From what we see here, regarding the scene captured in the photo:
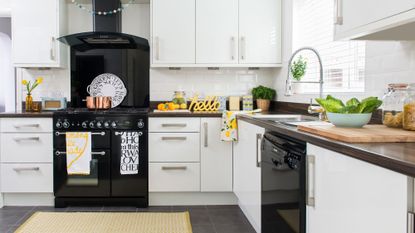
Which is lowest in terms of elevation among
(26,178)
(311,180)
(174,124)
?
(26,178)

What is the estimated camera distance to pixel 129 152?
391 centimetres

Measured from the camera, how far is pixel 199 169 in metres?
4.00

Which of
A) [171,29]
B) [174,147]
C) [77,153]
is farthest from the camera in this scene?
[171,29]

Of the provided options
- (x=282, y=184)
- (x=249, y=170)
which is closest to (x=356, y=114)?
(x=282, y=184)

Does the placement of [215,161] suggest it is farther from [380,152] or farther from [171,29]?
[380,152]

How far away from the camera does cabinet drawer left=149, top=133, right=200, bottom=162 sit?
396cm

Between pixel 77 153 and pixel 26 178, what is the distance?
557 millimetres

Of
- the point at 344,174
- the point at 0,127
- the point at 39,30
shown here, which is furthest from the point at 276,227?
the point at 39,30

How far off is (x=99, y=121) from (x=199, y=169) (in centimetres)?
102

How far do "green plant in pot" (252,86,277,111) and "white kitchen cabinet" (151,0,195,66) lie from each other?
838mm

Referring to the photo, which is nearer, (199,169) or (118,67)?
(199,169)

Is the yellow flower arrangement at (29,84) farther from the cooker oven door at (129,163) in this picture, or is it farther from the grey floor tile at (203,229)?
the grey floor tile at (203,229)

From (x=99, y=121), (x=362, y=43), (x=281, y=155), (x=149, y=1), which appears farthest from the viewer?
(x=149, y=1)

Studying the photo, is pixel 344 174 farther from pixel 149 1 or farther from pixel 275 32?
pixel 149 1
